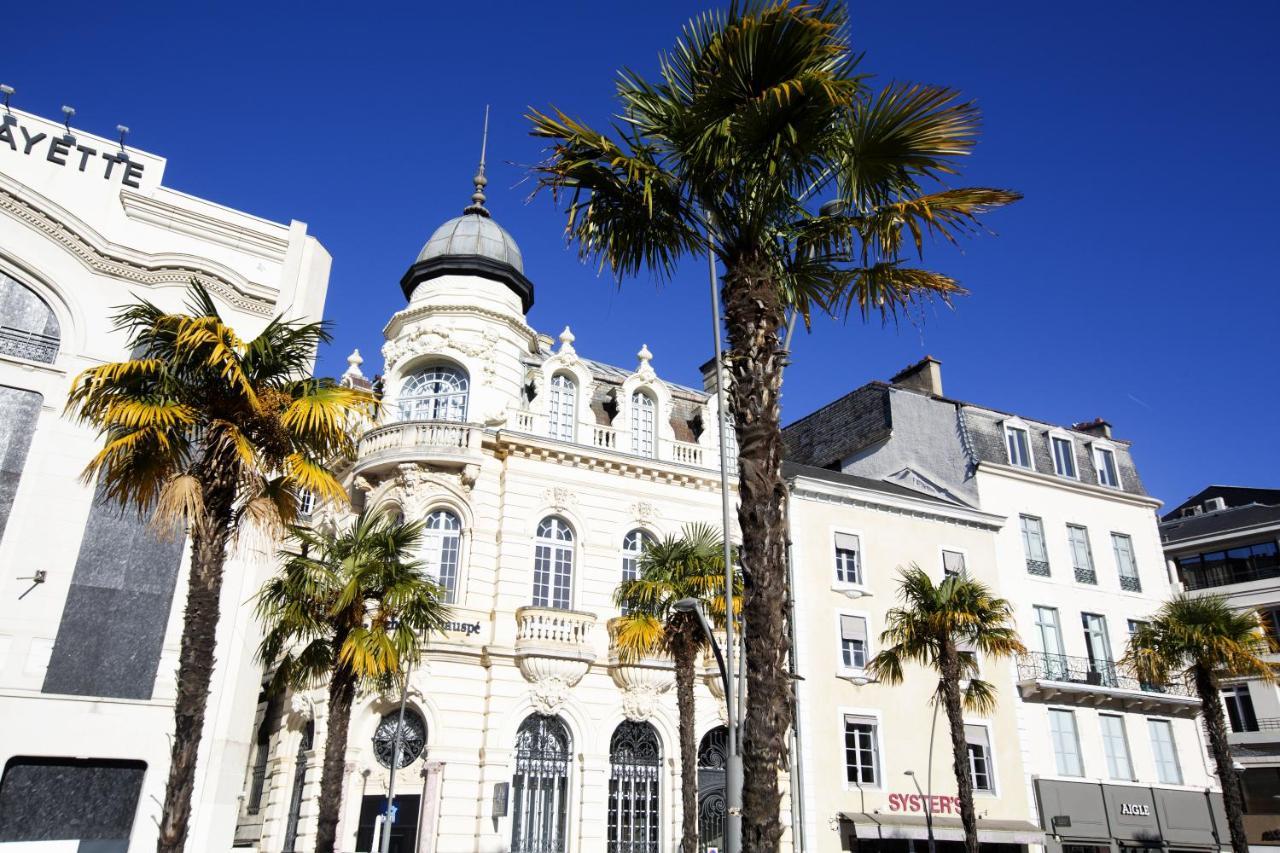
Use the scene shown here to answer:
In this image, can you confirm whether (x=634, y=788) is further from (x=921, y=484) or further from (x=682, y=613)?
(x=921, y=484)

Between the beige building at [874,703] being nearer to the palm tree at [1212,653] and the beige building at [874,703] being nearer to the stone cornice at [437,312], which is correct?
the palm tree at [1212,653]

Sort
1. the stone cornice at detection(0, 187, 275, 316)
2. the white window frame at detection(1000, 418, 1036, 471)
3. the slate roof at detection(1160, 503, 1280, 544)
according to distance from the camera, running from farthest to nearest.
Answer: the slate roof at detection(1160, 503, 1280, 544) < the white window frame at detection(1000, 418, 1036, 471) < the stone cornice at detection(0, 187, 275, 316)

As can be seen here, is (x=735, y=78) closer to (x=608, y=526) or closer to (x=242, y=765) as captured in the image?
(x=242, y=765)

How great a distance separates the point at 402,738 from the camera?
2356 centimetres

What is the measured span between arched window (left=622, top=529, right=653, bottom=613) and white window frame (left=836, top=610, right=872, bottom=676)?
6.02m

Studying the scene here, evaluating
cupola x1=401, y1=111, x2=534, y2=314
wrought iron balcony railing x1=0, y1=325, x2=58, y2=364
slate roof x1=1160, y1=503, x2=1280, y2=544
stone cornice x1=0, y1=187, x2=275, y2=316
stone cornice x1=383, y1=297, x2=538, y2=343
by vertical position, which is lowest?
wrought iron balcony railing x1=0, y1=325, x2=58, y2=364

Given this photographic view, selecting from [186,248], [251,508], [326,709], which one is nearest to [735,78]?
[251,508]

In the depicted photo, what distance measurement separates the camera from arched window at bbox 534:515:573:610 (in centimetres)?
2609

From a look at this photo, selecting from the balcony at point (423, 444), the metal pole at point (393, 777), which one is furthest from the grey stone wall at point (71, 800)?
the balcony at point (423, 444)

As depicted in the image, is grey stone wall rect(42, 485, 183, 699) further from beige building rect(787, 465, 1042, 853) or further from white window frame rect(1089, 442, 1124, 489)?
A: white window frame rect(1089, 442, 1124, 489)

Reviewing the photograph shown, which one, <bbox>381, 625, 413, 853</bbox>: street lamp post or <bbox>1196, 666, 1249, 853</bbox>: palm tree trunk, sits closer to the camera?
<bbox>381, 625, 413, 853</bbox>: street lamp post

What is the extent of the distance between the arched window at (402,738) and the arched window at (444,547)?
9.80 feet

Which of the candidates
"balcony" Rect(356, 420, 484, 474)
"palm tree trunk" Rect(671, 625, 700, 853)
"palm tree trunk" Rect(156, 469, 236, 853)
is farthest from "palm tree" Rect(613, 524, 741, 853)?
"palm tree trunk" Rect(156, 469, 236, 853)

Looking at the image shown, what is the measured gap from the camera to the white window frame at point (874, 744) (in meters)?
26.9
